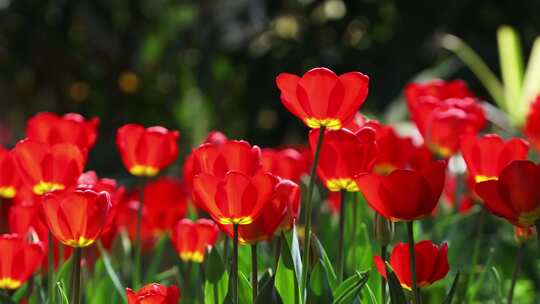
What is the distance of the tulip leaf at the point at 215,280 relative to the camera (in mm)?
1026

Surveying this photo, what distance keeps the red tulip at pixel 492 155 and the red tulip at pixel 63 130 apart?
0.46 m

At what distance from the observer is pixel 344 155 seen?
1.05 metres

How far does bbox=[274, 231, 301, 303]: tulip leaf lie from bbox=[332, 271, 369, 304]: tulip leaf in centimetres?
5

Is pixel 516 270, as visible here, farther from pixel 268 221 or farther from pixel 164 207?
pixel 164 207

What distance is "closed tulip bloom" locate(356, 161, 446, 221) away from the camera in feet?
2.99

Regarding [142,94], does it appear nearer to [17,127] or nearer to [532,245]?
[17,127]

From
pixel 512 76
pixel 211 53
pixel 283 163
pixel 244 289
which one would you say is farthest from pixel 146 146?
pixel 211 53

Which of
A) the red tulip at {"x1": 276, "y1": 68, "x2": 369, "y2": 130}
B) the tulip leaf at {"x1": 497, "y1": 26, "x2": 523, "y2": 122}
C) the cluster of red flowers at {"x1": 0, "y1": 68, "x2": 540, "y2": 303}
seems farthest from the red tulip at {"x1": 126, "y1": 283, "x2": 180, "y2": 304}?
the tulip leaf at {"x1": 497, "y1": 26, "x2": 523, "y2": 122}

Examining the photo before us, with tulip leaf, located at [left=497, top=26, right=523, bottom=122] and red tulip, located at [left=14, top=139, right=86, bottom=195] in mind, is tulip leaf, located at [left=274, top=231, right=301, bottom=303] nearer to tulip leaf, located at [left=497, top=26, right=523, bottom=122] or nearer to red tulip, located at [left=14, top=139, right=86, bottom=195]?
red tulip, located at [left=14, top=139, right=86, bottom=195]

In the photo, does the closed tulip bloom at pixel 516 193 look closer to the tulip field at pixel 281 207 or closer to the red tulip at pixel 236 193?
the tulip field at pixel 281 207

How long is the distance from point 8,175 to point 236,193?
438 millimetres

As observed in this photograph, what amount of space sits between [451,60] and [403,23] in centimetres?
27

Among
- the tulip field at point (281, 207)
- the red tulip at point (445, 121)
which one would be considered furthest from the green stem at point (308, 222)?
the red tulip at point (445, 121)

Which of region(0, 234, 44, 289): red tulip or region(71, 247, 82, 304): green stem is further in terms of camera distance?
region(0, 234, 44, 289): red tulip
